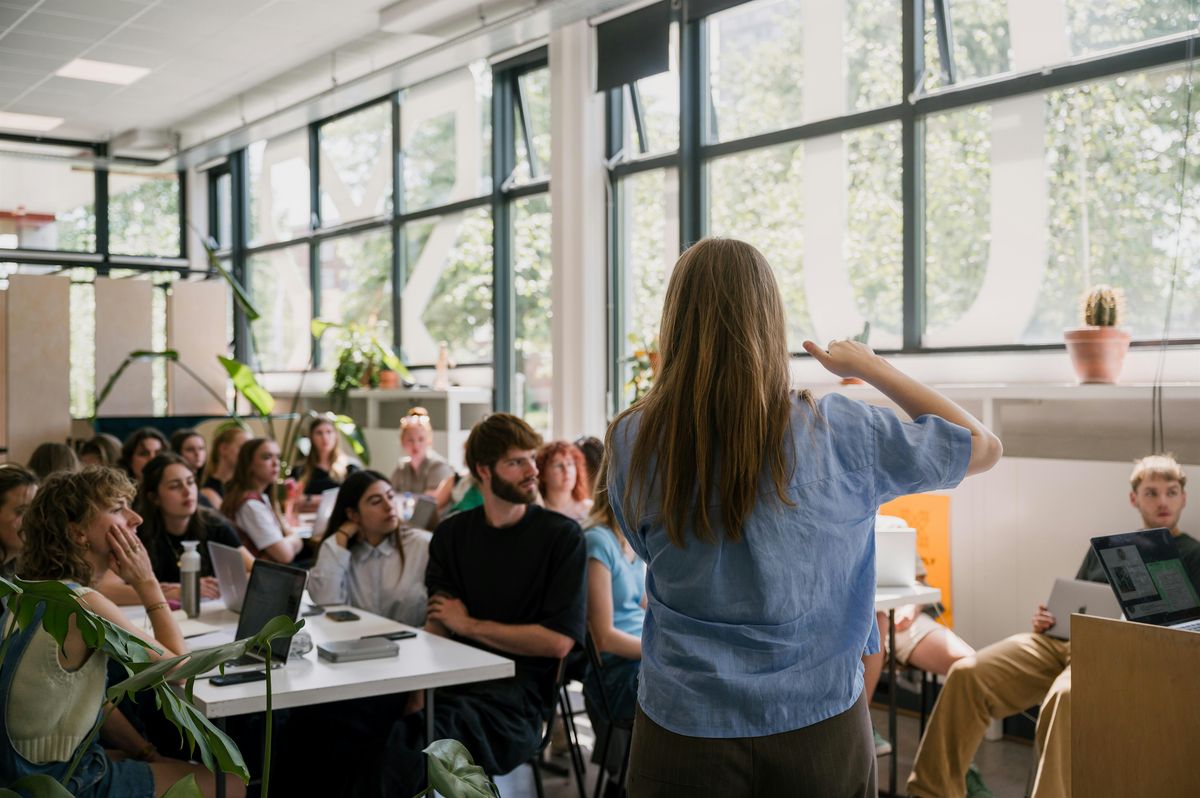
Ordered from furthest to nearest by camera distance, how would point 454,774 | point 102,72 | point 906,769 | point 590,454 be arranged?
point 102,72
point 590,454
point 906,769
point 454,774

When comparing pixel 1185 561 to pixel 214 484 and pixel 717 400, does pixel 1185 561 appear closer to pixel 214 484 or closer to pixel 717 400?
pixel 717 400

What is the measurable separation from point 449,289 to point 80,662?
6984mm

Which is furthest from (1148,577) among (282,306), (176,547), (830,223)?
(282,306)

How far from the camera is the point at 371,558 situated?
4160 mm

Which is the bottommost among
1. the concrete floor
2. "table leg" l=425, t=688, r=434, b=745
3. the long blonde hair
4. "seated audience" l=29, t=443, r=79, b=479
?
the concrete floor

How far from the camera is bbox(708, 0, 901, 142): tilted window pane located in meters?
6.07

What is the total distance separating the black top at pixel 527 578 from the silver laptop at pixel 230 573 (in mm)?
799

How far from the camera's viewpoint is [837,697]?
171 cm

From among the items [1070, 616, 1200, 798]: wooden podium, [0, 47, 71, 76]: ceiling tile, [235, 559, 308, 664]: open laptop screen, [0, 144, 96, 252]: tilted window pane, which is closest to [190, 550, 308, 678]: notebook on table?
[235, 559, 308, 664]: open laptop screen

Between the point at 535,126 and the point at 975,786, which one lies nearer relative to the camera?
the point at 975,786

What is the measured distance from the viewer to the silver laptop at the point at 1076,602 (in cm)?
418

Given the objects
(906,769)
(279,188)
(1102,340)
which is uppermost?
(279,188)

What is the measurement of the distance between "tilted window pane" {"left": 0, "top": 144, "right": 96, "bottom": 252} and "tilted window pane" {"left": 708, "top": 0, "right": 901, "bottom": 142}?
7.80 metres

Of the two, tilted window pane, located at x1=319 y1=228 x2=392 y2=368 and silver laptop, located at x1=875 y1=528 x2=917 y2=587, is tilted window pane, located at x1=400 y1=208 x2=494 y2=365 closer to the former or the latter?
tilted window pane, located at x1=319 y1=228 x2=392 y2=368
